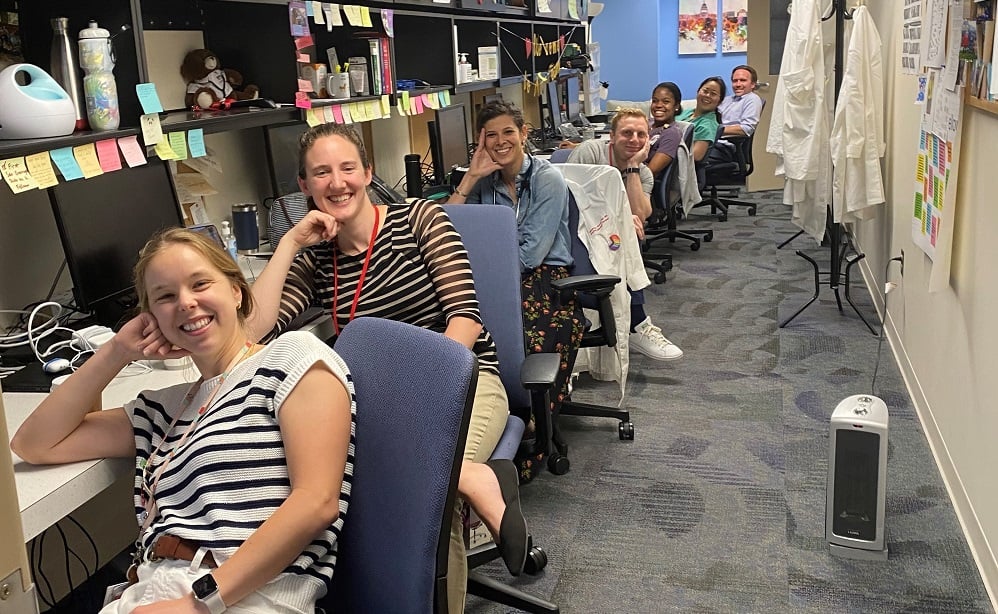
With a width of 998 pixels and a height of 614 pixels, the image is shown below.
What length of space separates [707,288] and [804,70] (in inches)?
54.2

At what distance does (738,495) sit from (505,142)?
1415mm

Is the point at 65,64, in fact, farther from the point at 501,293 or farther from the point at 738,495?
the point at 738,495

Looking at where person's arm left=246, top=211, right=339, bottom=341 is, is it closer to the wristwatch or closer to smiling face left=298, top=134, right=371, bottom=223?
smiling face left=298, top=134, right=371, bottom=223

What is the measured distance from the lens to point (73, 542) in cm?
223

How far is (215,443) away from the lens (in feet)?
4.41

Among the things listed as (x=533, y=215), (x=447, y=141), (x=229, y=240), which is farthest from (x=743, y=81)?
(x=229, y=240)

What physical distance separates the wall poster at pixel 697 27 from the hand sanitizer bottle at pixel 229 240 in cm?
762

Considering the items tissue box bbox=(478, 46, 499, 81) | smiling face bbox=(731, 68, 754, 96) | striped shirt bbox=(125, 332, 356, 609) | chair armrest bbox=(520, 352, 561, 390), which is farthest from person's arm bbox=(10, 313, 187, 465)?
smiling face bbox=(731, 68, 754, 96)

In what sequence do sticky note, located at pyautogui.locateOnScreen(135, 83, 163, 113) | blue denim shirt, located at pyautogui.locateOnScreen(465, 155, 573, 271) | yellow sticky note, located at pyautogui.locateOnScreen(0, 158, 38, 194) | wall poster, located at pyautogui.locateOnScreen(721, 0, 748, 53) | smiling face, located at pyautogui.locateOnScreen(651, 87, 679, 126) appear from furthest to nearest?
1. wall poster, located at pyautogui.locateOnScreen(721, 0, 748, 53)
2. smiling face, located at pyautogui.locateOnScreen(651, 87, 679, 126)
3. blue denim shirt, located at pyautogui.locateOnScreen(465, 155, 573, 271)
4. sticky note, located at pyautogui.locateOnScreen(135, 83, 163, 113)
5. yellow sticky note, located at pyautogui.locateOnScreen(0, 158, 38, 194)

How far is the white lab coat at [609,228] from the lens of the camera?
10.3ft

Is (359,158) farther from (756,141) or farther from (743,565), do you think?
(756,141)

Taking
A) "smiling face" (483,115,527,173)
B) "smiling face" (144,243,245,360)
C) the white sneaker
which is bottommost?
the white sneaker

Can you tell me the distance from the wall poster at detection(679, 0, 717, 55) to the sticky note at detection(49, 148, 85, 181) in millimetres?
8452

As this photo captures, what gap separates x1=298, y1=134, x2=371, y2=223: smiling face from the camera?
210 cm
